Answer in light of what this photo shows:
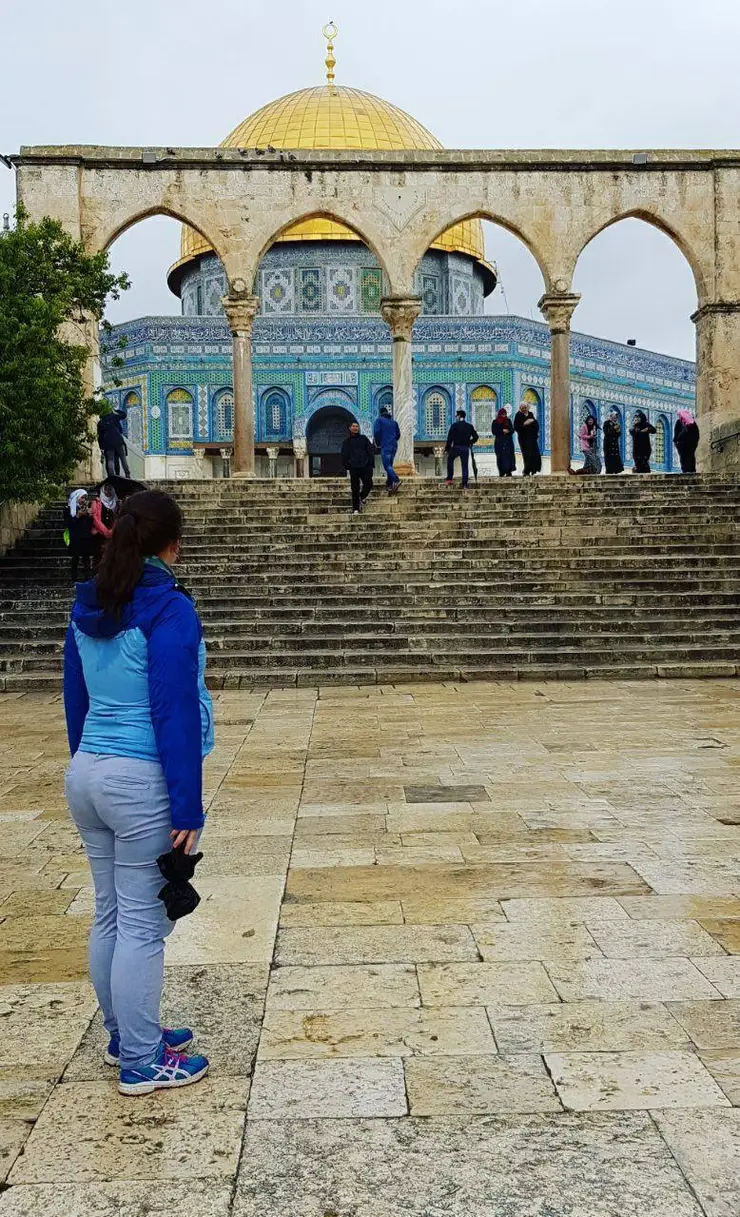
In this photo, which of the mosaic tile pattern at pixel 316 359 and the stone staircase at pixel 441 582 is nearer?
the stone staircase at pixel 441 582

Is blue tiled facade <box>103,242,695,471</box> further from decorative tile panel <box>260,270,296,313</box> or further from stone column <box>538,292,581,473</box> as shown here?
stone column <box>538,292,581,473</box>

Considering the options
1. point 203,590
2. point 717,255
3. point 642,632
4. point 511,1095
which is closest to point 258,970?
point 511,1095

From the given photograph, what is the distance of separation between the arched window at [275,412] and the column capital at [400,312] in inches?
622

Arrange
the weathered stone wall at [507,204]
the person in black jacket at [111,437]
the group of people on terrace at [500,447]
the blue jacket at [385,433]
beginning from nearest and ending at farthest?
the group of people on terrace at [500,447] < the person in black jacket at [111,437] < the blue jacket at [385,433] < the weathered stone wall at [507,204]

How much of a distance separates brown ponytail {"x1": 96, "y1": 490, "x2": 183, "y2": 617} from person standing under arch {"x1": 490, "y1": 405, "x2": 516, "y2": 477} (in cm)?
1721

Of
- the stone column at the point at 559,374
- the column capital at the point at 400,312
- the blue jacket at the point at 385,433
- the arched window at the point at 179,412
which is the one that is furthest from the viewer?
the arched window at the point at 179,412

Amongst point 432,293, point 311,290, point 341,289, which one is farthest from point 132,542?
point 432,293

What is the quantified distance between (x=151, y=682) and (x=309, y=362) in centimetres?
3517

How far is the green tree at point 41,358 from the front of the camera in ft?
45.6

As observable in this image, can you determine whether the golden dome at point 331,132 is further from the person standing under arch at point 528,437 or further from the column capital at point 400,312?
the person standing under arch at point 528,437

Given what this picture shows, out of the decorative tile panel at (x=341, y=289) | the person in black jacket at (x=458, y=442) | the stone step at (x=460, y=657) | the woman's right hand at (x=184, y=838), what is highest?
the decorative tile panel at (x=341, y=289)

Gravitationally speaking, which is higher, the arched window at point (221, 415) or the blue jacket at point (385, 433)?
the arched window at point (221, 415)

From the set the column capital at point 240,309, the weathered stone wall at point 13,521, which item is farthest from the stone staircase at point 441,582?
the column capital at point 240,309

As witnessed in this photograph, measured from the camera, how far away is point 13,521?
15703mm
